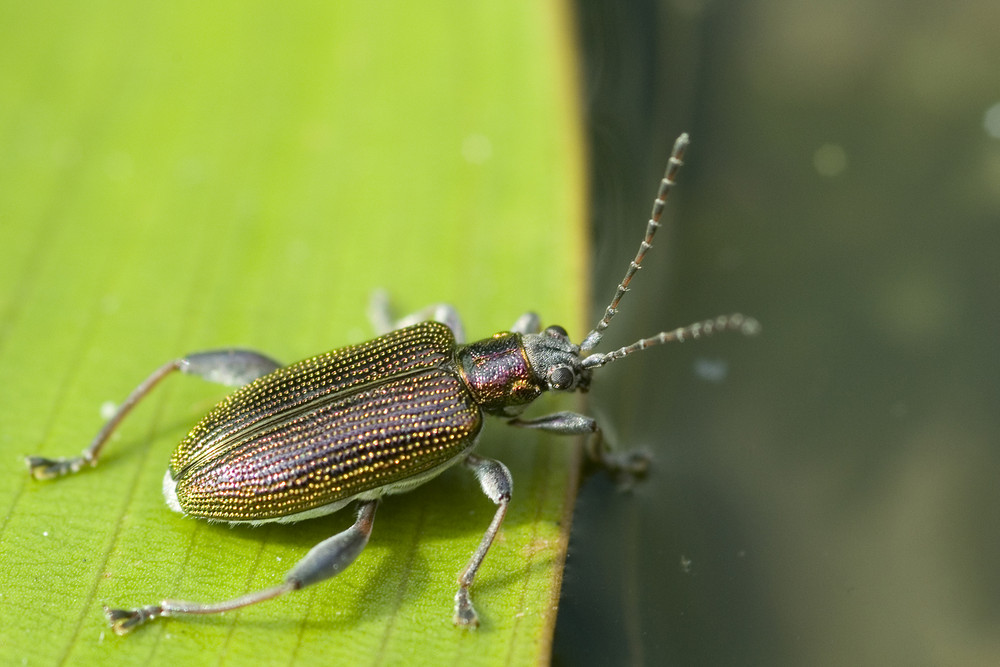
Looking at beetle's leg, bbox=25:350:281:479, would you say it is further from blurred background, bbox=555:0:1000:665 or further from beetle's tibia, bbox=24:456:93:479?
blurred background, bbox=555:0:1000:665

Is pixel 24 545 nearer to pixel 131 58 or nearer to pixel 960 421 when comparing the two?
pixel 131 58

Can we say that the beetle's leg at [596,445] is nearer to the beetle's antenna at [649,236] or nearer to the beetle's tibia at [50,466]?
the beetle's antenna at [649,236]

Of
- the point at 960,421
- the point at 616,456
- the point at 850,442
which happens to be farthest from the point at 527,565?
the point at 960,421

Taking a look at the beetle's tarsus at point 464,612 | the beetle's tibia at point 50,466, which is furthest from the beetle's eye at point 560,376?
the beetle's tibia at point 50,466

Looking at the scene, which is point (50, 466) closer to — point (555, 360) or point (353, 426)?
point (353, 426)

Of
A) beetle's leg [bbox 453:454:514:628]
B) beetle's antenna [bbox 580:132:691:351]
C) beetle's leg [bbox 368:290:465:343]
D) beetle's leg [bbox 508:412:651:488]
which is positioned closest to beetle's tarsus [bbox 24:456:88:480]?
beetle's leg [bbox 368:290:465:343]
